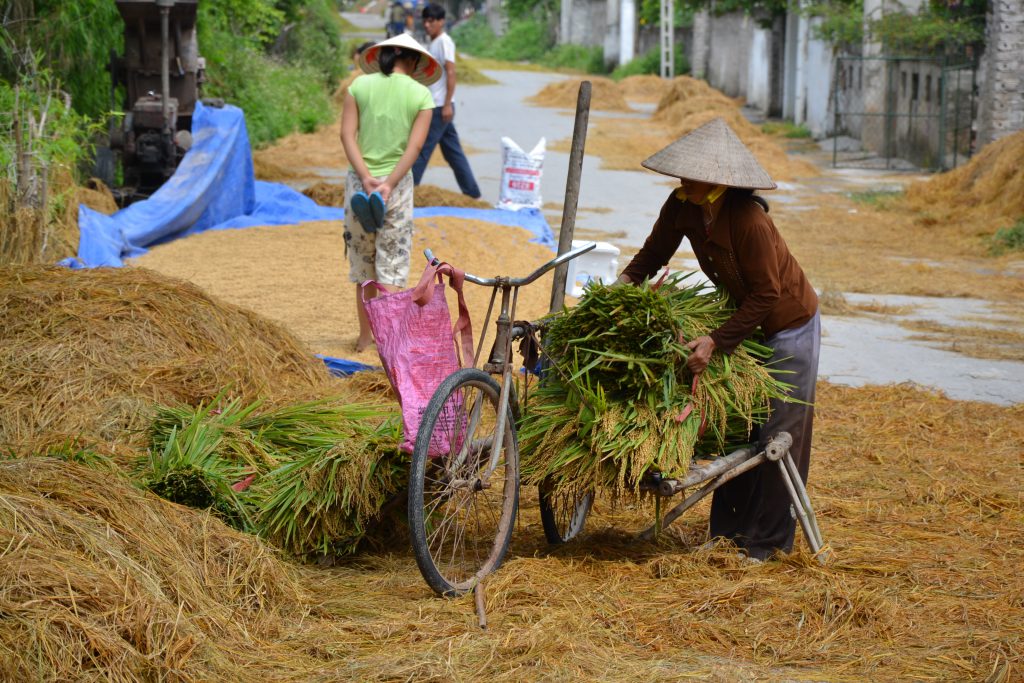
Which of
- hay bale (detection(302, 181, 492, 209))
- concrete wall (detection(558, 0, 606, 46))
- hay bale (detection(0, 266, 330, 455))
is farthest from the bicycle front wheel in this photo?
concrete wall (detection(558, 0, 606, 46))

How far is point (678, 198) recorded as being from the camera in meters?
4.24

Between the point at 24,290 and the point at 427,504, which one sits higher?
the point at 24,290

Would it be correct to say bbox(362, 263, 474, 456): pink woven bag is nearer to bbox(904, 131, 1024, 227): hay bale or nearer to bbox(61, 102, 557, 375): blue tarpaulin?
bbox(61, 102, 557, 375): blue tarpaulin

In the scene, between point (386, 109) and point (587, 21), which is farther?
point (587, 21)

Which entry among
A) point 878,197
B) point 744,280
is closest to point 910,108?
point 878,197

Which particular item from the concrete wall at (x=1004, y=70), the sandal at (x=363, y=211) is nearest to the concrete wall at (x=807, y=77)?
the concrete wall at (x=1004, y=70)

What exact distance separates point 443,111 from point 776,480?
745cm

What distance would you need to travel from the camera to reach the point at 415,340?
13.0 ft

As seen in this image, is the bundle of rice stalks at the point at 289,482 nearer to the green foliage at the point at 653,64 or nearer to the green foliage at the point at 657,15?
the green foliage at the point at 657,15

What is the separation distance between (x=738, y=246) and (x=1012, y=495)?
1.88m

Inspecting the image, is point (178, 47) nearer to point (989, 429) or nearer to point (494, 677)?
point (989, 429)

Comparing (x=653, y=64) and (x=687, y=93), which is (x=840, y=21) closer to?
(x=687, y=93)

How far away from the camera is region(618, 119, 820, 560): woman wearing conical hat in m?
4.06

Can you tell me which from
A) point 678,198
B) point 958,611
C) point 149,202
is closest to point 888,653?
point 958,611
